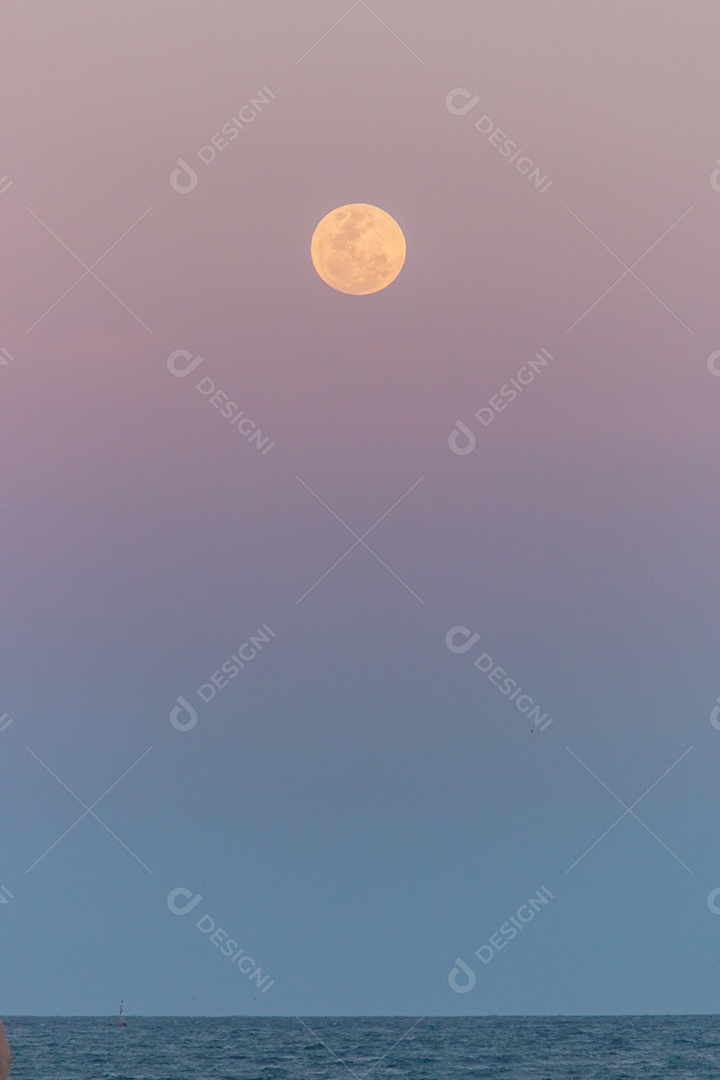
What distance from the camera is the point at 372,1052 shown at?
340ft

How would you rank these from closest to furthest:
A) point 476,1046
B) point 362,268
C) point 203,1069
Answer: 1. point 362,268
2. point 203,1069
3. point 476,1046

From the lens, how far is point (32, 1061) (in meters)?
94.8

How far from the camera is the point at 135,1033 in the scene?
146 m

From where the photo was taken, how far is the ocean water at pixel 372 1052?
80250 mm

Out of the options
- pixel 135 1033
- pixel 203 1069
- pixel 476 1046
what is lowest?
pixel 135 1033

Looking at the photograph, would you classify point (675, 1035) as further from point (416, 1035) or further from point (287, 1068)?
point (287, 1068)

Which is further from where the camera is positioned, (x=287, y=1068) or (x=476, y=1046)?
(x=476, y=1046)

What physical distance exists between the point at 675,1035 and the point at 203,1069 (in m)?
68.9

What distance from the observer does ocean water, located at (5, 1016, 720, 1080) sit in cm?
8025

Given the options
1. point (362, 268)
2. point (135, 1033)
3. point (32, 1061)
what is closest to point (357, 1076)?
point (32, 1061)

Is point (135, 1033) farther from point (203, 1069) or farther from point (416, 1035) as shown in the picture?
point (203, 1069)

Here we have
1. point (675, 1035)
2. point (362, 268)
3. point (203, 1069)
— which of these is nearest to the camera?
point (362, 268)

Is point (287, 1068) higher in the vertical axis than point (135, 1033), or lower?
Answer: higher

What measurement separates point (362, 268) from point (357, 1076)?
53224 millimetres
